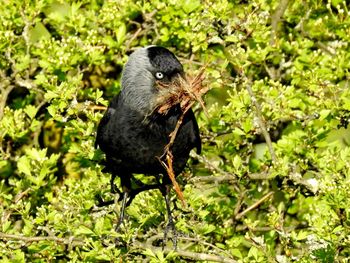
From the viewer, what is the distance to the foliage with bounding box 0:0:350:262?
18.3 feet

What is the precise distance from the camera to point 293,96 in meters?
6.44

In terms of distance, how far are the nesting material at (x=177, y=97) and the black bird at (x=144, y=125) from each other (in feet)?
0.16

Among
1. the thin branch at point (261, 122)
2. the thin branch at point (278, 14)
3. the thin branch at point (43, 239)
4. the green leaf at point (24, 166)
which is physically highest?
the thin branch at point (278, 14)

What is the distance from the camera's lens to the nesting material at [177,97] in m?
5.66

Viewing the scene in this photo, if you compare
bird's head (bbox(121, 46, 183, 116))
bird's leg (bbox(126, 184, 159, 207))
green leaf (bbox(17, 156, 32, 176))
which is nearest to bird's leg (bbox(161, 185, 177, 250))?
bird's leg (bbox(126, 184, 159, 207))

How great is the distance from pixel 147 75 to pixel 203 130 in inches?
37.3

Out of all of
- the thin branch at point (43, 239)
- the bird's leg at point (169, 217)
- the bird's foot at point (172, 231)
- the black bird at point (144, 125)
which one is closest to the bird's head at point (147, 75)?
the black bird at point (144, 125)

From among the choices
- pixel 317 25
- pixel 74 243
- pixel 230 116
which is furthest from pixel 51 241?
pixel 317 25

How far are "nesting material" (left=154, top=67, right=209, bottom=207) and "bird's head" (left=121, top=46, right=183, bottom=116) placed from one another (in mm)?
67

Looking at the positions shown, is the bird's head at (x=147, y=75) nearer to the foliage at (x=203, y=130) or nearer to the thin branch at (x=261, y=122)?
the foliage at (x=203, y=130)

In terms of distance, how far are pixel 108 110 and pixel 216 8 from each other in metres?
1.18


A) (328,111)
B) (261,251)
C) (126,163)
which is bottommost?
(261,251)

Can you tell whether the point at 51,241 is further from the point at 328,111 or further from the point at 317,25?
the point at 317,25

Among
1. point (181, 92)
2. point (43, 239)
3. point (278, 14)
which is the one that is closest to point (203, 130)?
point (181, 92)
